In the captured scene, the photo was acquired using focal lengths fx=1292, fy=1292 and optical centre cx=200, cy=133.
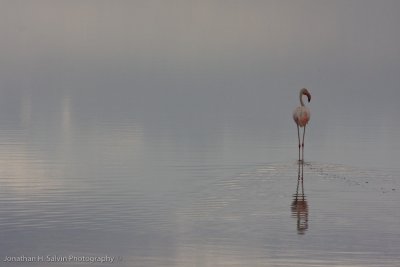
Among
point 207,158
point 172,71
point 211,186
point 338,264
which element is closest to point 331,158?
point 207,158

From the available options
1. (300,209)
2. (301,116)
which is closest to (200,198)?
(300,209)

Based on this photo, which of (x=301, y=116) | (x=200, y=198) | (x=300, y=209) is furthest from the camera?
(x=301, y=116)

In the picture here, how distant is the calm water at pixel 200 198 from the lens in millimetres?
13664

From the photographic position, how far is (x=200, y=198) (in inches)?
686

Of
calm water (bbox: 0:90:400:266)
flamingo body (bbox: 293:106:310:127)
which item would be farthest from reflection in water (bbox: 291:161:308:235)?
flamingo body (bbox: 293:106:310:127)

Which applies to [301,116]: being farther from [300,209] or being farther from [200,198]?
[300,209]

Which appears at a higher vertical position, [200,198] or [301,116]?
[301,116]

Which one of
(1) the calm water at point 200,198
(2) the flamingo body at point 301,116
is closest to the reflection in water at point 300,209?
(1) the calm water at point 200,198

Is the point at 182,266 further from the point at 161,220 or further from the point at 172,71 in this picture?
the point at 172,71

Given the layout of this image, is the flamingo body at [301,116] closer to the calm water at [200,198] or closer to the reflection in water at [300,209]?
the calm water at [200,198]

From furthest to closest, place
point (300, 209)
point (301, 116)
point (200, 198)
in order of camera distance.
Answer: point (301, 116) → point (200, 198) → point (300, 209)

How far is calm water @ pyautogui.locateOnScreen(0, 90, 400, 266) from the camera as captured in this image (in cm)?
1366

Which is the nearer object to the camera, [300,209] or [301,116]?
[300,209]

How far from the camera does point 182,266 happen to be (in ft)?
42.2
